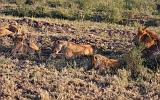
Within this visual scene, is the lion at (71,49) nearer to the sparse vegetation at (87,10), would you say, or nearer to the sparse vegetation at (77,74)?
the sparse vegetation at (77,74)

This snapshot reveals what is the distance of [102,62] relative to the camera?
42.2 ft

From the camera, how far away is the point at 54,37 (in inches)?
619

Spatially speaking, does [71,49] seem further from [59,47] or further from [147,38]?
[147,38]

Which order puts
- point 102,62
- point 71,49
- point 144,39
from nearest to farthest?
1. point 102,62
2. point 71,49
3. point 144,39

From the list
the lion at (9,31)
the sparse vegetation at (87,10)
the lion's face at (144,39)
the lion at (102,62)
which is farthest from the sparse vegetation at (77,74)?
the sparse vegetation at (87,10)

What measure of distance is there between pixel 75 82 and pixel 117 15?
487 inches

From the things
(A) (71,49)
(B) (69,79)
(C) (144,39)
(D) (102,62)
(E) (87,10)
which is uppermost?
(C) (144,39)

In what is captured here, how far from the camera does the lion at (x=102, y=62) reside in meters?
12.8

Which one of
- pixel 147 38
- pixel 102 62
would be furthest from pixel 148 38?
pixel 102 62

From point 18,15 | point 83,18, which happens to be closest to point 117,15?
point 83,18

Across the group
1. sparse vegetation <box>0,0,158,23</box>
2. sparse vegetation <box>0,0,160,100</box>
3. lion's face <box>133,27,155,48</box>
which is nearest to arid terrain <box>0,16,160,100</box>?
sparse vegetation <box>0,0,160,100</box>

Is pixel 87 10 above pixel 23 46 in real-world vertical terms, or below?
below

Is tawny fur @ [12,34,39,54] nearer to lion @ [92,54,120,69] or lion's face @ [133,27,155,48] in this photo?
lion @ [92,54,120,69]

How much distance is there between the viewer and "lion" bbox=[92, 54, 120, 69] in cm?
1281
